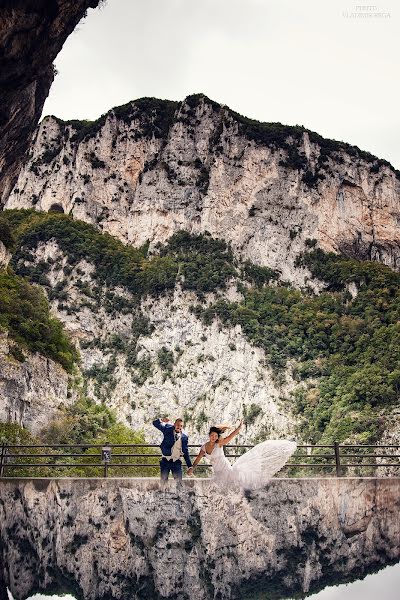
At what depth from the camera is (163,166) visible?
97.8 metres

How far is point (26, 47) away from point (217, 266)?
237 feet

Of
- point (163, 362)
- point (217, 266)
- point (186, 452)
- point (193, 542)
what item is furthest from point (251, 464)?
point (217, 266)

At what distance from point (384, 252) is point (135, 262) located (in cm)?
3860

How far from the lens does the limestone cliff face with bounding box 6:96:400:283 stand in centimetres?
9344

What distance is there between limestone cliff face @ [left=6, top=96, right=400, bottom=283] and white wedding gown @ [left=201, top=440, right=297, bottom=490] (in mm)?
79877

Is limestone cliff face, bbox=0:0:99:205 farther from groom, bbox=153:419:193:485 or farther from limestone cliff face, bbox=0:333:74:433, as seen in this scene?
limestone cliff face, bbox=0:333:74:433

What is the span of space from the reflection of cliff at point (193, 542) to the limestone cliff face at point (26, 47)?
10.5 meters

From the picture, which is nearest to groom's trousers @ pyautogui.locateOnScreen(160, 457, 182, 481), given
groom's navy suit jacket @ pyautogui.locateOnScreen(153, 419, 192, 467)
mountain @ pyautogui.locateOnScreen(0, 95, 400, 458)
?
groom's navy suit jacket @ pyautogui.locateOnScreen(153, 419, 192, 467)

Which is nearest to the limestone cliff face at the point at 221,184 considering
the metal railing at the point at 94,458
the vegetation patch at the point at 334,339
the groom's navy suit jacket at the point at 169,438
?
the vegetation patch at the point at 334,339

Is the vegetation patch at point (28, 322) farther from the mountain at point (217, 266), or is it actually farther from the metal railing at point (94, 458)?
the mountain at point (217, 266)

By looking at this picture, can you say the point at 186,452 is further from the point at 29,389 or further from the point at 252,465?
the point at 29,389

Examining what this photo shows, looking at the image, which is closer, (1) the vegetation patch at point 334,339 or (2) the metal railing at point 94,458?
(2) the metal railing at point 94,458

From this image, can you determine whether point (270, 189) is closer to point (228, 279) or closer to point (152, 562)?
point (228, 279)

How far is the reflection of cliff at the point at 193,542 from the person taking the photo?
570 cm
